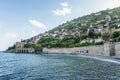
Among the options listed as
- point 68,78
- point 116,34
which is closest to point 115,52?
point 116,34

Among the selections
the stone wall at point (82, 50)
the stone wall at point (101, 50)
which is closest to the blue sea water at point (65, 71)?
the stone wall at point (101, 50)

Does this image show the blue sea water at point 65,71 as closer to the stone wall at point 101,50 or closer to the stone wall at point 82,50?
the stone wall at point 101,50

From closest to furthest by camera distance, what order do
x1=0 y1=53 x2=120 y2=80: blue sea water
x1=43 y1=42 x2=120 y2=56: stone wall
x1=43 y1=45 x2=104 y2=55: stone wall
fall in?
x1=0 y1=53 x2=120 y2=80: blue sea water < x1=43 y1=42 x2=120 y2=56: stone wall < x1=43 y1=45 x2=104 y2=55: stone wall

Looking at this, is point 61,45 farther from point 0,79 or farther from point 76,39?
point 0,79

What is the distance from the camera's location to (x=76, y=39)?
144 metres

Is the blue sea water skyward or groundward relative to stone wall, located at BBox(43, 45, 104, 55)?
groundward

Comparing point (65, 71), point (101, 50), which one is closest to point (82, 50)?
point (101, 50)

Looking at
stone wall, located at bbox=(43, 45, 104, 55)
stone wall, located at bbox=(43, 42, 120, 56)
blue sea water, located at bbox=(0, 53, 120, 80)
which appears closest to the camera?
blue sea water, located at bbox=(0, 53, 120, 80)

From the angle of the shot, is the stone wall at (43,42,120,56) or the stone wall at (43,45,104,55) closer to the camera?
the stone wall at (43,42,120,56)

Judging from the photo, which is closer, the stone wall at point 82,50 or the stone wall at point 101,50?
the stone wall at point 101,50

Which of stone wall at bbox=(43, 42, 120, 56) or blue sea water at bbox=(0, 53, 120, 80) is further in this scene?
stone wall at bbox=(43, 42, 120, 56)

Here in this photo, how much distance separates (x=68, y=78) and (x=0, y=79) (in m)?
8.33

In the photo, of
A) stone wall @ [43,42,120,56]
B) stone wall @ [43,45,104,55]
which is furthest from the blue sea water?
stone wall @ [43,45,104,55]

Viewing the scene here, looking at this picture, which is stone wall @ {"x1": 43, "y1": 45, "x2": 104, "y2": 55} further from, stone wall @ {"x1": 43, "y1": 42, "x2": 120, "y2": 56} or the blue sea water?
the blue sea water
